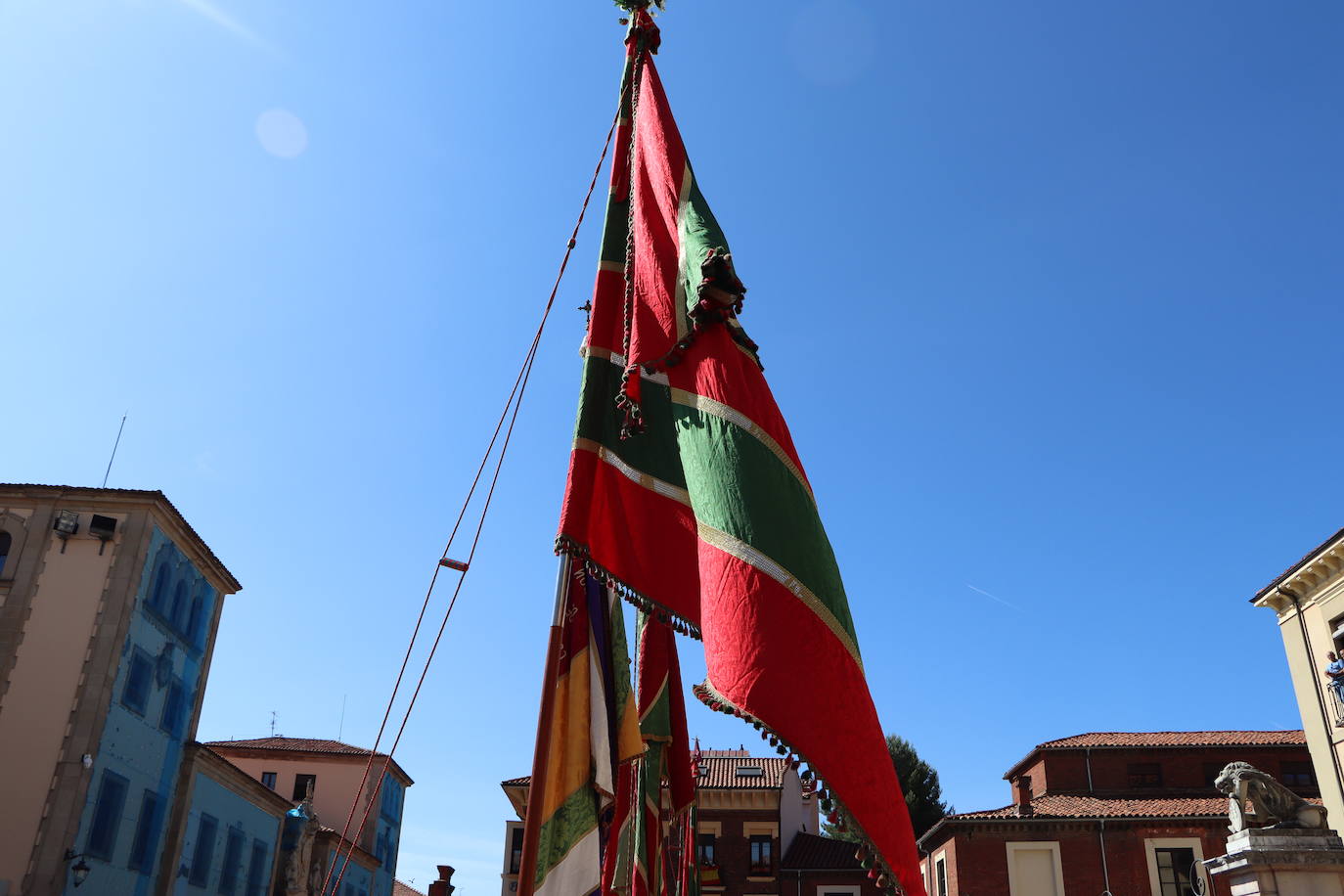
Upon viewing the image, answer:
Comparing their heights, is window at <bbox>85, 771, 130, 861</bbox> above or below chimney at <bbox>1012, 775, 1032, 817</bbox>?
below

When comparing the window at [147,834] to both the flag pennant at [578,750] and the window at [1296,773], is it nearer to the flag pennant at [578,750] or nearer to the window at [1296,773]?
the flag pennant at [578,750]

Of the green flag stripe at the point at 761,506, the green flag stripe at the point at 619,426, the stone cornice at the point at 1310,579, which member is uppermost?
the stone cornice at the point at 1310,579

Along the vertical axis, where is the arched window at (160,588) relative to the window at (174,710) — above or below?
above

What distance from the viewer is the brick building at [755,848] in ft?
125

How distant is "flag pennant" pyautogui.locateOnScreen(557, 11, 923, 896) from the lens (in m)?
2.10

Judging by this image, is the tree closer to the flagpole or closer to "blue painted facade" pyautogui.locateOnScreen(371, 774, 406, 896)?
"blue painted facade" pyautogui.locateOnScreen(371, 774, 406, 896)

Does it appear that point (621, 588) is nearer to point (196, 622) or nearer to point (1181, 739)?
point (196, 622)

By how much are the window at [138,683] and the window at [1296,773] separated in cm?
3910

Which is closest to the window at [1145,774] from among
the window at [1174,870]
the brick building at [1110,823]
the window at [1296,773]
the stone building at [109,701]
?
the brick building at [1110,823]

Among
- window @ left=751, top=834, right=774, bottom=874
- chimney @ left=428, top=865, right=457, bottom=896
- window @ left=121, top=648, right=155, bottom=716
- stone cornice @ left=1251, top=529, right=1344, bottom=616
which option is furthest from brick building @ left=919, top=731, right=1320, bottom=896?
window @ left=121, top=648, right=155, bottom=716

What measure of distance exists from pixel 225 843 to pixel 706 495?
26.4 m

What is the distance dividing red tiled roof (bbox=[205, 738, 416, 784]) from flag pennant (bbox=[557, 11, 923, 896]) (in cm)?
3759

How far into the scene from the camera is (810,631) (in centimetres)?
219

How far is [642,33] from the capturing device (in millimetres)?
4039
